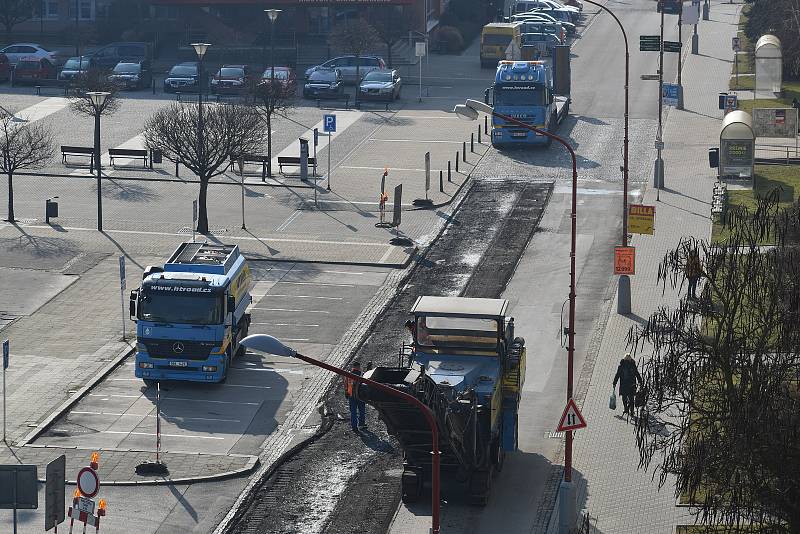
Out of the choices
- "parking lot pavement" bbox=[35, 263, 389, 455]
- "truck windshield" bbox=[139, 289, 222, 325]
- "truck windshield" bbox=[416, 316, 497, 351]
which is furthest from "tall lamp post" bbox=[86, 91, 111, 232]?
"truck windshield" bbox=[416, 316, 497, 351]

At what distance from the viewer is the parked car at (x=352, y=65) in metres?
75.1

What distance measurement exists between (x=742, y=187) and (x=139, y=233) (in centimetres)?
2122

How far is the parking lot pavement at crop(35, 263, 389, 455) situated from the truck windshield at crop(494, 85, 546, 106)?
2041 cm

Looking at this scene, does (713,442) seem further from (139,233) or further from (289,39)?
(289,39)

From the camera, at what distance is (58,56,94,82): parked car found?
74.5m

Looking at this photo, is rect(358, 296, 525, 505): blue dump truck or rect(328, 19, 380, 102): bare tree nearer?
rect(358, 296, 525, 505): blue dump truck

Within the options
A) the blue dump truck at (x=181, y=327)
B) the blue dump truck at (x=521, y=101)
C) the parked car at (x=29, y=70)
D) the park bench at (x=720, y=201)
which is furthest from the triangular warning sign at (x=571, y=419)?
the parked car at (x=29, y=70)

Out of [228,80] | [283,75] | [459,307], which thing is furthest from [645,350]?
[228,80]

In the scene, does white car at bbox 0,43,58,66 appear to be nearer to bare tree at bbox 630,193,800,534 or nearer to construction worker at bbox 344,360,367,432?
construction worker at bbox 344,360,367,432

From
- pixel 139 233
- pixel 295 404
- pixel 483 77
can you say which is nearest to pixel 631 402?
pixel 295 404

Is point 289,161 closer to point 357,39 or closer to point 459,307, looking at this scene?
point 357,39

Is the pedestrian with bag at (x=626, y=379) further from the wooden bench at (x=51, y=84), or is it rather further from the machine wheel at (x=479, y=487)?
the wooden bench at (x=51, y=84)

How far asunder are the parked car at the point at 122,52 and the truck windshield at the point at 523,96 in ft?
76.7

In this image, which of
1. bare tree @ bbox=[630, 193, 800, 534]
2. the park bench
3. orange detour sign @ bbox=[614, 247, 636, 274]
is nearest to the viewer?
bare tree @ bbox=[630, 193, 800, 534]
